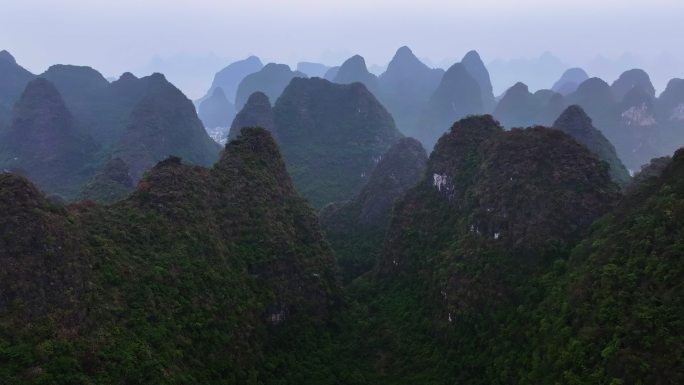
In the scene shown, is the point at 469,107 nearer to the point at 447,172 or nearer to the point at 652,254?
the point at 447,172

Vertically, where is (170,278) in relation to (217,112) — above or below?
below

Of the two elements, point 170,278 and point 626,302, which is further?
point 170,278

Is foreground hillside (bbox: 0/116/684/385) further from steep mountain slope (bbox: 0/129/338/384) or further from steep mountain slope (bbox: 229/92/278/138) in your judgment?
steep mountain slope (bbox: 229/92/278/138)

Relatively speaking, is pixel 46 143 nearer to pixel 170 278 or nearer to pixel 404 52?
pixel 170 278

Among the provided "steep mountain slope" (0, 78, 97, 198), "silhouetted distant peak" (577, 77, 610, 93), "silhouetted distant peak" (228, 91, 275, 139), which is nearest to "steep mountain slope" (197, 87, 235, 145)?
"silhouetted distant peak" (228, 91, 275, 139)

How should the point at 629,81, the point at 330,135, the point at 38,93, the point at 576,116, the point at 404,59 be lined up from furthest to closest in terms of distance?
the point at 404,59
the point at 629,81
the point at 330,135
the point at 38,93
the point at 576,116

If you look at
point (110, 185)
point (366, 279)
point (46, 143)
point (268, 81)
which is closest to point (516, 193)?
point (366, 279)

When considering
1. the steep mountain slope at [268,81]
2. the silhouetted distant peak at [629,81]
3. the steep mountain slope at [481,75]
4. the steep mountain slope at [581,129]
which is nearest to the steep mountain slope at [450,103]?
the steep mountain slope at [481,75]
